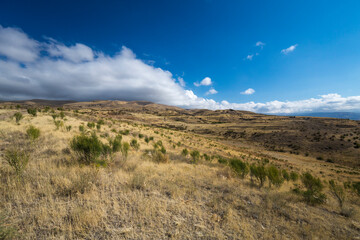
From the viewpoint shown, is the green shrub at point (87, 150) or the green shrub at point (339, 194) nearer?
the green shrub at point (339, 194)

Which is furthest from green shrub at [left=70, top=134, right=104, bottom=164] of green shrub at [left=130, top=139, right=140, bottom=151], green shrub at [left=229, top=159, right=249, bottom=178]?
green shrub at [left=229, top=159, right=249, bottom=178]

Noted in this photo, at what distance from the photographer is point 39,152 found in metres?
6.83

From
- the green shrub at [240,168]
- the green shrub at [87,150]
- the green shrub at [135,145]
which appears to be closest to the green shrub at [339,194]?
the green shrub at [240,168]

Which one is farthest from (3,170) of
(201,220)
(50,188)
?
(201,220)

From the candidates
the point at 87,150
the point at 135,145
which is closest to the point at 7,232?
the point at 87,150

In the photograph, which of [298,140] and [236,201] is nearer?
[236,201]

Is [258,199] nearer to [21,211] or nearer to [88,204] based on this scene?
[88,204]

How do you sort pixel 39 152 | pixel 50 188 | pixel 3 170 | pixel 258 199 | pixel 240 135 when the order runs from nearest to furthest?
pixel 50 188 < pixel 3 170 < pixel 258 199 < pixel 39 152 < pixel 240 135

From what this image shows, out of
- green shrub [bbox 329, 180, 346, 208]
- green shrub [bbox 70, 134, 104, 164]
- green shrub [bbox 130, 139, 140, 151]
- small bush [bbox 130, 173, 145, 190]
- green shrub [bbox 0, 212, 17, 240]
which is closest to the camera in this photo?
green shrub [bbox 0, 212, 17, 240]

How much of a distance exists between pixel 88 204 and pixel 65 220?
20.4 inches

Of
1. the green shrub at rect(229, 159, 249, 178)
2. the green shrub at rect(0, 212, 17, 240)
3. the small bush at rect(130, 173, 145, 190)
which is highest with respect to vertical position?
the green shrub at rect(0, 212, 17, 240)

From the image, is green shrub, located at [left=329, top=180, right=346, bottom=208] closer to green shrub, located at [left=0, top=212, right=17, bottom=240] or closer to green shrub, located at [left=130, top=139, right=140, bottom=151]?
green shrub, located at [left=0, top=212, right=17, bottom=240]

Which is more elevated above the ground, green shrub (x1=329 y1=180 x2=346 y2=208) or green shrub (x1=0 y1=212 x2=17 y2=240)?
green shrub (x1=0 y1=212 x2=17 y2=240)

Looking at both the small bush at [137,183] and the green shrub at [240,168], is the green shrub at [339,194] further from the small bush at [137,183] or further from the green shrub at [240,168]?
the small bush at [137,183]
